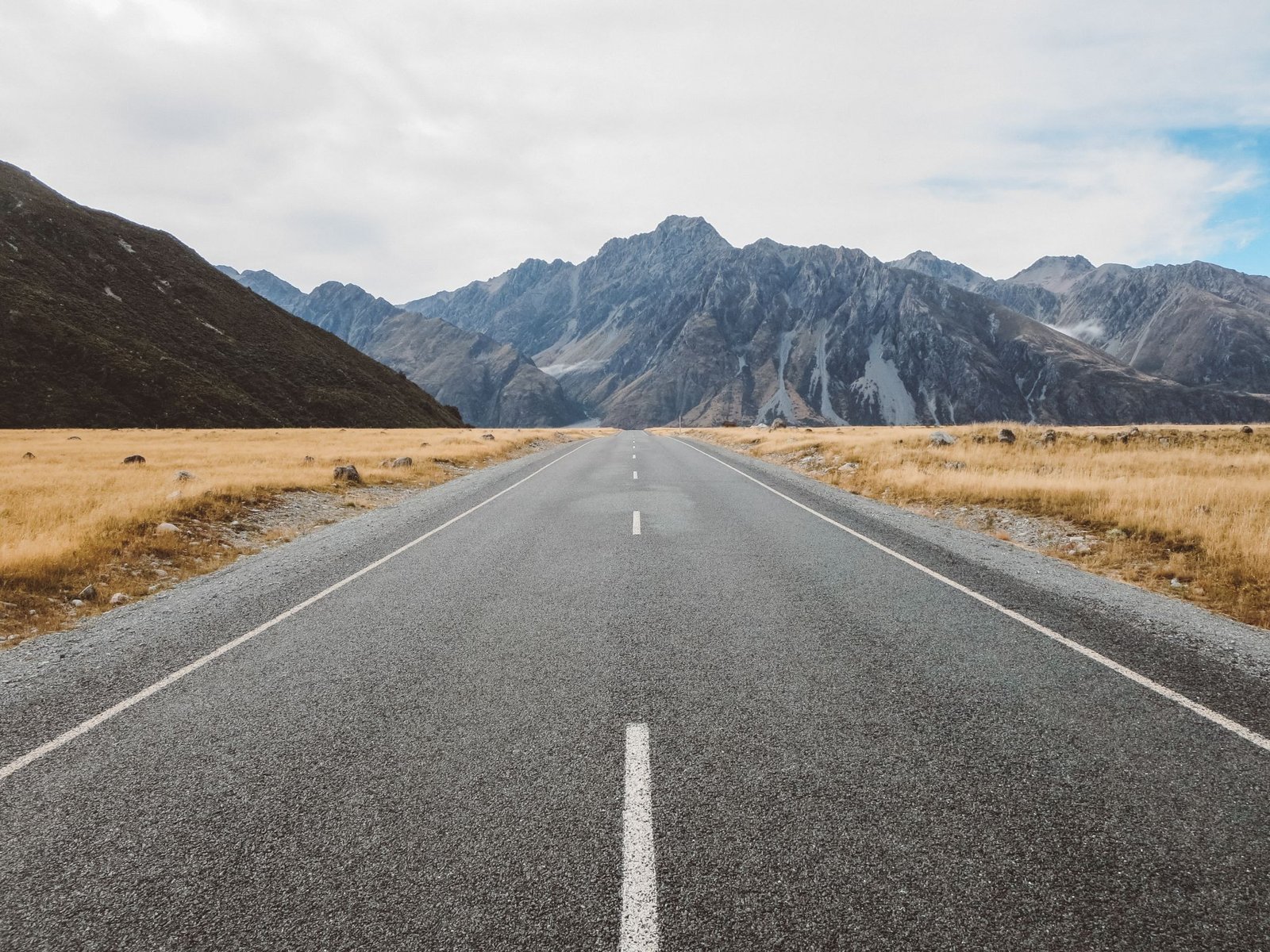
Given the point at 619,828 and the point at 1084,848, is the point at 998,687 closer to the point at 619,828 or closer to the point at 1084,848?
the point at 1084,848

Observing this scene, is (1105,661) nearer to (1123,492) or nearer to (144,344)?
(1123,492)

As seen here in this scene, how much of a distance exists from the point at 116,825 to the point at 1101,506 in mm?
14884

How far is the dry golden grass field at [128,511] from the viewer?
7777 mm

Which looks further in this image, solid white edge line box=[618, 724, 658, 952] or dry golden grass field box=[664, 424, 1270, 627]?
dry golden grass field box=[664, 424, 1270, 627]

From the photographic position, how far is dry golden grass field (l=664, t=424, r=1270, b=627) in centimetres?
841

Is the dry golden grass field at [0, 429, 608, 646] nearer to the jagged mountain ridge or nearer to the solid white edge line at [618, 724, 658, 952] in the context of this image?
the solid white edge line at [618, 724, 658, 952]

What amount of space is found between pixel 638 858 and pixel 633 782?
0.61 metres

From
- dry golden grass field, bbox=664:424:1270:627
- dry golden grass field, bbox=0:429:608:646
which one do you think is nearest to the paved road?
dry golden grass field, bbox=0:429:608:646

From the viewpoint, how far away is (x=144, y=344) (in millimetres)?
74812

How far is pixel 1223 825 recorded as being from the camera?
3133 millimetres

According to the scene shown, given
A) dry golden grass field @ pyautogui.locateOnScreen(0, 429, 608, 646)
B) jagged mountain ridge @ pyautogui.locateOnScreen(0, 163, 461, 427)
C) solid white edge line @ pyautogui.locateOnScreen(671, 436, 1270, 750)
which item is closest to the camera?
solid white edge line @ pyautogui.locateOnScreen(671, 436, 1270, 750)

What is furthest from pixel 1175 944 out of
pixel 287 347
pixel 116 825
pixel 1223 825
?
pixel 287 347

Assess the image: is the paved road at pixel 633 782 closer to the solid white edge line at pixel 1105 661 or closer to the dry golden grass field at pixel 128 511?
the solid white edge line at pixel 1105 661

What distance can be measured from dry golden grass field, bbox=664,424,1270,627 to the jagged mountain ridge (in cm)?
7454
